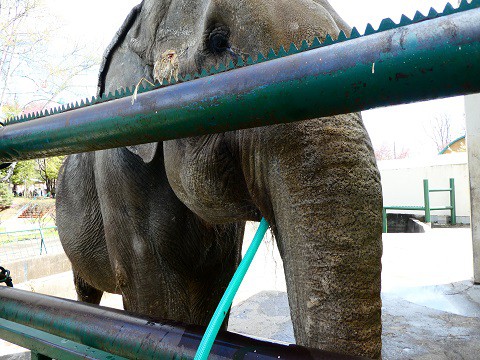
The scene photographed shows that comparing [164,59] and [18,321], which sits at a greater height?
[164,59]

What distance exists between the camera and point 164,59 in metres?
1.31

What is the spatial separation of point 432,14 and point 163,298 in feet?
5.33

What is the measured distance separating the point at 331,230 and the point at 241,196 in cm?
44

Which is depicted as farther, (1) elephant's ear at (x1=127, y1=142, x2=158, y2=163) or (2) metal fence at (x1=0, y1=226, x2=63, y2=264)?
(2) metal fence at (x1=0, y1=226, x2=63, y2=264)

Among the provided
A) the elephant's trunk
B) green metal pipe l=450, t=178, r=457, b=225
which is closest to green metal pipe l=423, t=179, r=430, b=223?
green metal pipe l=450, t=178, r=457, b=225

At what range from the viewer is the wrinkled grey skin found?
0.76 metres

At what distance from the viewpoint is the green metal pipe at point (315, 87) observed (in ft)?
1.43

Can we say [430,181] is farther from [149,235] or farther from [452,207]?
[149,235]

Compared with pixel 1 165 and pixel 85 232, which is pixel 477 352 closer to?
pixel 85 232

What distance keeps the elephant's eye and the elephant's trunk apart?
1.25 feet

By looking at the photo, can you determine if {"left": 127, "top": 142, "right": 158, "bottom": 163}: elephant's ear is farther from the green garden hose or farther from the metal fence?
the metal fence

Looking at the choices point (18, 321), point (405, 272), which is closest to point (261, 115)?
point (18, 321)

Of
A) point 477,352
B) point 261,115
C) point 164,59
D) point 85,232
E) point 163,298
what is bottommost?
point 477,352

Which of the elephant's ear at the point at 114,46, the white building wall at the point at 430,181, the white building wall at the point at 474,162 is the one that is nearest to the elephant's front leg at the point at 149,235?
the elephant's ear at the point at 114,46
